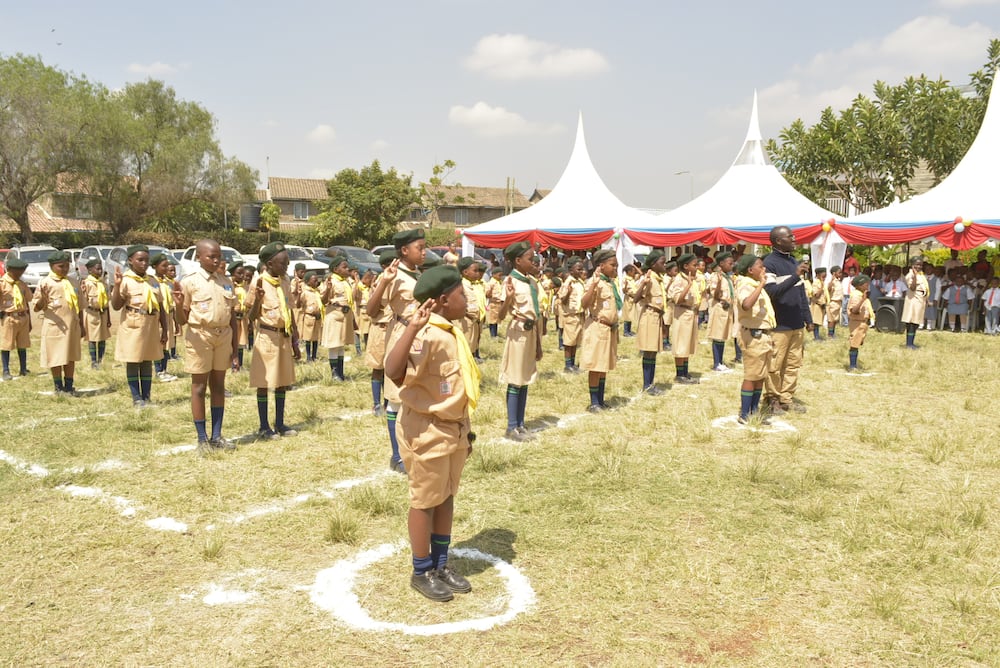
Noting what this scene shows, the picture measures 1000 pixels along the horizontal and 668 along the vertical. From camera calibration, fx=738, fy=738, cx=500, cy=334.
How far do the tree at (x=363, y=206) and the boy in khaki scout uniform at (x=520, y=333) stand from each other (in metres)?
38.5

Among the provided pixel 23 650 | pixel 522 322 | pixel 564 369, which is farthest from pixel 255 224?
pixel 23 650

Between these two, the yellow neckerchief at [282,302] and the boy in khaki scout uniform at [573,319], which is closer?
the yellow neckerchief at [282,302]

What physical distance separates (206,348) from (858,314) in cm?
999

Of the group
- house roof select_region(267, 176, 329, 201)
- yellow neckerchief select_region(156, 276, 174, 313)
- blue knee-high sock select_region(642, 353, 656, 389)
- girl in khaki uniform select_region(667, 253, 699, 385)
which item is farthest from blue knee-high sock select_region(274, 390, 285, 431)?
house roof select_region(267, 176, 329, 201)

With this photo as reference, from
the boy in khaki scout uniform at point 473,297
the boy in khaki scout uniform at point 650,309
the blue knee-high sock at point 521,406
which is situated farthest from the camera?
the boy in khaki scout uniform at point 650,309

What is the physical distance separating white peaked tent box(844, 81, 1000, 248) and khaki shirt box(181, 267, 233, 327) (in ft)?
52.5

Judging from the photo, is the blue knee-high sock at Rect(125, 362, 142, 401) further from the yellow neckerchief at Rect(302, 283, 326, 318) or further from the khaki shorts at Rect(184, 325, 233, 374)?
the yellow neckerchief at Rect(302, 283, 326, 318)

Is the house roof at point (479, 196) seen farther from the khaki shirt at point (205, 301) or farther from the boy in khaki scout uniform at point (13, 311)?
the khaki shirt at point (205, 301)

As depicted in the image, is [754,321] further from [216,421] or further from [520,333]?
[216,421]

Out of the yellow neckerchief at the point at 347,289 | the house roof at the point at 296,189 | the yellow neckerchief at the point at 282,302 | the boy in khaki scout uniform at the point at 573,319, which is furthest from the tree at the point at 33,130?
the yellow neckerchief at the point at 282,302

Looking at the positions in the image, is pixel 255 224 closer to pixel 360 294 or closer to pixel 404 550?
pixel 360 294

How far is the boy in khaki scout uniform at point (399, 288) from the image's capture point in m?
6.31

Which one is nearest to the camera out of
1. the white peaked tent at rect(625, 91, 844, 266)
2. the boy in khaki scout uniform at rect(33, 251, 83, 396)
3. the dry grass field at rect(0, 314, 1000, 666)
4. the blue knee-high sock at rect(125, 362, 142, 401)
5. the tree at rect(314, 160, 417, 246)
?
the dry grass field at rect(0, 314, 1000, 666)

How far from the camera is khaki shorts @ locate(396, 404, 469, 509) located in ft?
13.2
